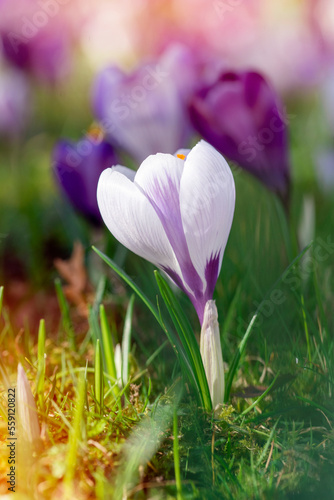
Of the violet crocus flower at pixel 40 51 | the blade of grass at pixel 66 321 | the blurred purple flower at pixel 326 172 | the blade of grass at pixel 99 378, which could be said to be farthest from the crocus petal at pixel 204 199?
the violet crocus flower at pixel 40 51

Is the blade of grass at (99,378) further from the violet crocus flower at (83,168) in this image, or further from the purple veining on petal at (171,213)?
the violet crocus flower at (83,168)

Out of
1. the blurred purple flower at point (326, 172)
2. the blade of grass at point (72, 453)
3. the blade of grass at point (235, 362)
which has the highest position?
the blade of grass at point (72, 453)

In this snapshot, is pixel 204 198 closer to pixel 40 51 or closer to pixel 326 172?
pixel 326 172

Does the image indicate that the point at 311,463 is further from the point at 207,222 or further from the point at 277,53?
the point at 277,53

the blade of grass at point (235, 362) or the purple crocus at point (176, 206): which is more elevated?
the purple crocus at point (176, 206)

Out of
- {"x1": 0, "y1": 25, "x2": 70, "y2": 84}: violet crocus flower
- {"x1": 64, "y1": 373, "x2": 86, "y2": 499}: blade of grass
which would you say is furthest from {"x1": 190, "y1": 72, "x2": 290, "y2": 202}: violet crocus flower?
{"x1": 0, "y1": 25, "x2": 70, "y2": 84}: violet crocus flower

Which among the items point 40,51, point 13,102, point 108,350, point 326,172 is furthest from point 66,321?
point 40,51
